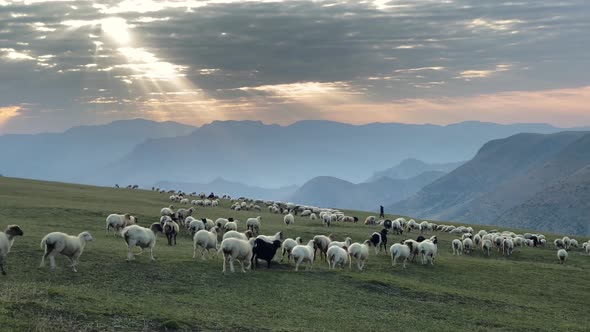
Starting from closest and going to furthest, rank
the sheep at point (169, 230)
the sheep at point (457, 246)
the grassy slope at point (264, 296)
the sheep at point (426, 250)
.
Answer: the grassy slope at point (264, 296) → the sheep at point (169, 230) → the sheep at point (426, 250) → the sheep at point (457, 246)

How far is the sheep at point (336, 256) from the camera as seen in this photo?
3056cm

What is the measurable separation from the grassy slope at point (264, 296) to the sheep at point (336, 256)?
3.76 feet

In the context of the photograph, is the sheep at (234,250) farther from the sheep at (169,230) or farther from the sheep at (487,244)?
the sheep at (487,244)

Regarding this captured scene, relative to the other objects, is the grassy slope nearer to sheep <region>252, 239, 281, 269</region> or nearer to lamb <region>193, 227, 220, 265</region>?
sheep <region>252, 239, 281, 269</region>

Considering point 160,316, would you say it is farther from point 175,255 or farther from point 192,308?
point 175,255

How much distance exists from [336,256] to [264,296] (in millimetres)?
8803

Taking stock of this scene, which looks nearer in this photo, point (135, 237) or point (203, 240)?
point (135, 237)

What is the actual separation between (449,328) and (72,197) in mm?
60474

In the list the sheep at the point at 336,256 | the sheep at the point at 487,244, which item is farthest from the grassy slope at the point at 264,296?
the sheep at the point at 487,244

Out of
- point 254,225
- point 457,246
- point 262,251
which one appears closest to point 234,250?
point 262,251

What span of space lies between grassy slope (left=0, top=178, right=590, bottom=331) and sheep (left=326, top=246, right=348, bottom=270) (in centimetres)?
115

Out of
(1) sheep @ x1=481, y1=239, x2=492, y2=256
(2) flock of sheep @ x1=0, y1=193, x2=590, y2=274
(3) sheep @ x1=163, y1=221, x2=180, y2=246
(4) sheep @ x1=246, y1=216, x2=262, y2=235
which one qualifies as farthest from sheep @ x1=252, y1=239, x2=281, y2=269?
(1) sheep @ x1=481, y1=239, x2=492, y2=256

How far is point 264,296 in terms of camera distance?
22.7 m

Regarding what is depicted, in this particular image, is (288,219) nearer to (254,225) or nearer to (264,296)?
(254,225)
